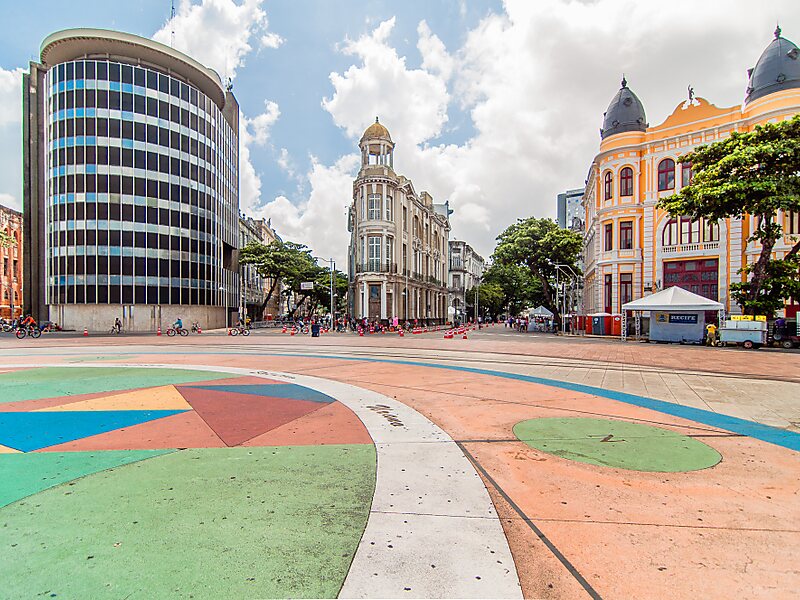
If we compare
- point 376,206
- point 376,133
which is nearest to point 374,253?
point 376,206

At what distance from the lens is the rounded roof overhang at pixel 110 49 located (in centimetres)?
5034

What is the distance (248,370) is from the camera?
46.3 feet

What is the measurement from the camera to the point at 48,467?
5.28 meters

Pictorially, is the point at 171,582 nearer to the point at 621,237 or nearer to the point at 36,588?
the point at 36,588

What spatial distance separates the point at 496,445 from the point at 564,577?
3.15 m

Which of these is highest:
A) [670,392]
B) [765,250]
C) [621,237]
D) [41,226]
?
[41,226]

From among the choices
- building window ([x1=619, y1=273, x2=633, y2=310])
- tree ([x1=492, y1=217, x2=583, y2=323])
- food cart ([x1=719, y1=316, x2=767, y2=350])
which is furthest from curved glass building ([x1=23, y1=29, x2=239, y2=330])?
food cart ([x1=719, y1=316, x2=767, y2=350])

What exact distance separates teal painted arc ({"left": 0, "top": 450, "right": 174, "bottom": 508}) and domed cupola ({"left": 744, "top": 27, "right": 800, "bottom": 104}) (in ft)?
151

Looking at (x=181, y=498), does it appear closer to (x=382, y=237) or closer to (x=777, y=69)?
(x=777, y=69)

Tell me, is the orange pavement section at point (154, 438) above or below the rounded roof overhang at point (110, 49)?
below

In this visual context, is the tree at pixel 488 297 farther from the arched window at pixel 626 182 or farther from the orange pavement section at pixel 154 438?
the orange pavement section at pixel 154 438

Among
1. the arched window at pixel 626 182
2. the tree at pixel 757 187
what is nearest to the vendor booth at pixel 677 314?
the tree at pixel 757 187

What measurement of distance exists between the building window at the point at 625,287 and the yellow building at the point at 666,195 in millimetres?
85

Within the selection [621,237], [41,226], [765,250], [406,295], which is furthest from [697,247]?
[41,226]
